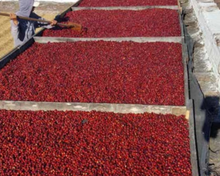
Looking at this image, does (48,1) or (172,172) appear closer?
(172,172)

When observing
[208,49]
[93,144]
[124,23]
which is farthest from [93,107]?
[124,23]

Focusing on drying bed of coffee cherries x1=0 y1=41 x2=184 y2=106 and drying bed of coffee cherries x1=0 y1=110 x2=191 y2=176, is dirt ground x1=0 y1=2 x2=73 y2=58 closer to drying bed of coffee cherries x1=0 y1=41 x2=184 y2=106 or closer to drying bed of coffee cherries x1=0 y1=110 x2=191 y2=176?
drying bed of coffee cherries x1=0 y1=41 x2=184 y2=106

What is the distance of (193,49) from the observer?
264 inches

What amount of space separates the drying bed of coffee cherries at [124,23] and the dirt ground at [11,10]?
2.28 metres

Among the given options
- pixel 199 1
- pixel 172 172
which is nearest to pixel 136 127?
pixel 172 172

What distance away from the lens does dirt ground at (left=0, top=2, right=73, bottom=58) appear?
32.0 feet

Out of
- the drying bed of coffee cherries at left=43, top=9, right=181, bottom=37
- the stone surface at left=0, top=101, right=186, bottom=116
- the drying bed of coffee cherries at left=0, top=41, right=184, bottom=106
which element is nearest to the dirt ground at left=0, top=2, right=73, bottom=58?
the drying bed of coffee cherries at left=43, top=9, right=181, bottom=37

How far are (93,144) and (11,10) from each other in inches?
463

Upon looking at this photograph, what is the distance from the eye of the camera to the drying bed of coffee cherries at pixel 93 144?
11.5ft

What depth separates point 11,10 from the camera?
13.8 metres

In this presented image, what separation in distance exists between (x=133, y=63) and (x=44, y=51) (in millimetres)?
2231

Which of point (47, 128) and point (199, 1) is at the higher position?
point (199, 1)

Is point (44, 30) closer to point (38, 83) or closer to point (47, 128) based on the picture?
point (38, 83)

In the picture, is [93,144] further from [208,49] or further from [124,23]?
[124,23]
